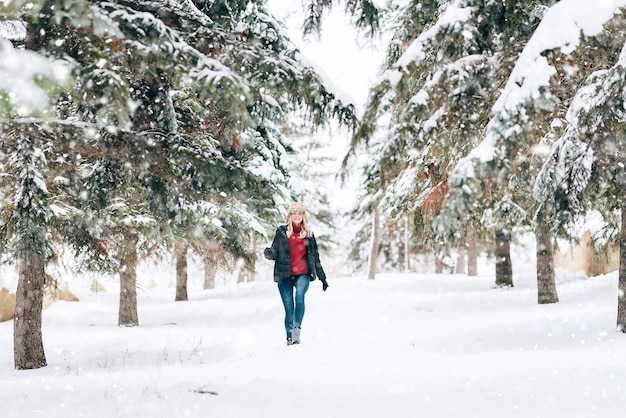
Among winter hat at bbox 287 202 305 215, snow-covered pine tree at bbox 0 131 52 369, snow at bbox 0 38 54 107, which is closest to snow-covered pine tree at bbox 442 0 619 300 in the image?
snow at bbox 0 38 54 107

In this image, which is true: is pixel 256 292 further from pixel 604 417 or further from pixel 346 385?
pixel 604 417

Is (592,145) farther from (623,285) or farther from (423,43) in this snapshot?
(623,285)

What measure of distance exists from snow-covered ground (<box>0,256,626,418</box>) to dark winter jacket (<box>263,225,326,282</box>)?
3.39 ft

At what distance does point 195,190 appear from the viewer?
23.8ft

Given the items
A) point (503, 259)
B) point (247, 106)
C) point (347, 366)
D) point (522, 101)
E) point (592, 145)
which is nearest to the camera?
point (522, 101)

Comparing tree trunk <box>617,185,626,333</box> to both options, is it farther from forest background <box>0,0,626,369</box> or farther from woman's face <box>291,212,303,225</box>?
woman's face <box>291,212,303,225</box>

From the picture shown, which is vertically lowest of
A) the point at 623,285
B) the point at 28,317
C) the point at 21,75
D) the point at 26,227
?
the point at 28,317

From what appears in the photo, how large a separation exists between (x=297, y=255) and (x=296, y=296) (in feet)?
1.90

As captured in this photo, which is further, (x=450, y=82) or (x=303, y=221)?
(x=303, y=221)

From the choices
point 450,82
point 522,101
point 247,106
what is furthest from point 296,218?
point 522,101

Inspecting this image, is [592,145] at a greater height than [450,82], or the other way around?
[450,82]

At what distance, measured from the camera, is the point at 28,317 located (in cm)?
787

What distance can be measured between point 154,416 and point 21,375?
3997mm

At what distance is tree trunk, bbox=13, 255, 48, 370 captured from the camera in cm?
783
